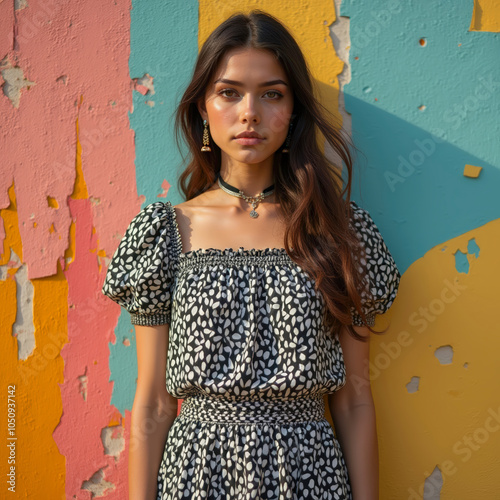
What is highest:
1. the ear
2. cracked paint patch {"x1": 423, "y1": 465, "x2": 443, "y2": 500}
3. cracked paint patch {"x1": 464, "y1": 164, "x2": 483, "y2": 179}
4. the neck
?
the ear

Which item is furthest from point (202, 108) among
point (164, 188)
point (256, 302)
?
point (256, 302)

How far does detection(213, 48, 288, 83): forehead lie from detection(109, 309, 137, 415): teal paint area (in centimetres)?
91

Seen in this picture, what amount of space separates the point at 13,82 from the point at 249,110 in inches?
37.3

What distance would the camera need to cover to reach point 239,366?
1.61 meters

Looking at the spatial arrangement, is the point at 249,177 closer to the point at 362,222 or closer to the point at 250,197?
the point at 250,197

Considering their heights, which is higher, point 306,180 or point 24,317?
point 306,180

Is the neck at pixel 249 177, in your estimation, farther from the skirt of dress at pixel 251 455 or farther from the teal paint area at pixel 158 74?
the skirt of dress at pixel 251 455

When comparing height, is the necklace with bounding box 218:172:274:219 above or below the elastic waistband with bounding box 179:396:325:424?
above

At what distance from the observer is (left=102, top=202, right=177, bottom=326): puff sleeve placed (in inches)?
67.6

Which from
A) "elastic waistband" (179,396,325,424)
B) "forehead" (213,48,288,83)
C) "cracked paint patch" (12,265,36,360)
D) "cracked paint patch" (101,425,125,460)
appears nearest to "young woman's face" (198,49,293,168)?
"forehead" (213,48,288,83)

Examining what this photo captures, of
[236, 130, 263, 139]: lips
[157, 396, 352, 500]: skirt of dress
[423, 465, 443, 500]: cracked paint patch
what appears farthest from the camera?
[423, 465, 443, 500]: cracked paint patch

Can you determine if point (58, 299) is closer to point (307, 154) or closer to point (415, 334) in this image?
point (307, 154)

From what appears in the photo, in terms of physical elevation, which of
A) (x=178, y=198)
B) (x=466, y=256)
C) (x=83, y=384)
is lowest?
(x=83, y=384)

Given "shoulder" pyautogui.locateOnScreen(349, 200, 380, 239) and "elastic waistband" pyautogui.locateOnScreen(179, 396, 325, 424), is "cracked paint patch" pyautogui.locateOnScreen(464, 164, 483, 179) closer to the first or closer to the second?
"shoulder" pyautogui.locateOnScreen(349, 200, 380, 239)
